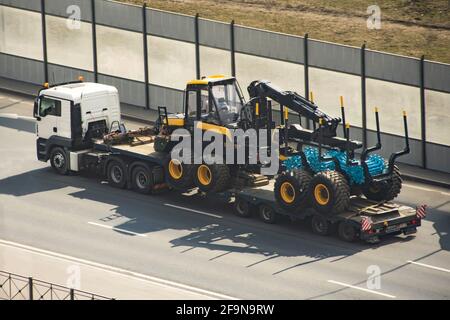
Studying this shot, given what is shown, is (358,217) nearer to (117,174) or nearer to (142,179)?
(142,179)

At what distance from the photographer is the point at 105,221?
3950 cm

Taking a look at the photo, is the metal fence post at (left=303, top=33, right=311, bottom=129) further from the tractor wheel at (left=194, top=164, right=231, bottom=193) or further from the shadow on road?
the shadow on road

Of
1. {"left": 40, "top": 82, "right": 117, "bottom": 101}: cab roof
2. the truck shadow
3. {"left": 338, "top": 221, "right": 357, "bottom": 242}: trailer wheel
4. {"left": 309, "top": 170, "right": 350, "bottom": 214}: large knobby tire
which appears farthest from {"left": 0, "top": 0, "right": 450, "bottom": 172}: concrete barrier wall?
{"left": 338, "top": 221, "right": 357, "bottom": 242}: trailer wheel

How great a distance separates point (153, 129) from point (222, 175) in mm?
4639

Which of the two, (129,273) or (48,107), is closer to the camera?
(129,273)

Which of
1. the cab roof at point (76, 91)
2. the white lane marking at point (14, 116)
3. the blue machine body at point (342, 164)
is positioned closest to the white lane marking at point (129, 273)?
the blue machine body at point (342, 164)

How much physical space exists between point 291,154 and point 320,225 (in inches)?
89.8

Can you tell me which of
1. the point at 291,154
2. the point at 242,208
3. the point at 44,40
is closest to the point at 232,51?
the point at 44,40

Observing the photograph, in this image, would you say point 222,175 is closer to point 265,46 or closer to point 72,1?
point 265,46

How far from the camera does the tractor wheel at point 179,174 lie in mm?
40469

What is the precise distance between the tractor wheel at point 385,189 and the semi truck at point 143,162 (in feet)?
0.93

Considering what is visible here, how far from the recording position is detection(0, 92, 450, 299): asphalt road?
3441 cm

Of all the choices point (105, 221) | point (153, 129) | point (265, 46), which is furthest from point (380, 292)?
point (265, 46)

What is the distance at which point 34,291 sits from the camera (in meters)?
33.2
